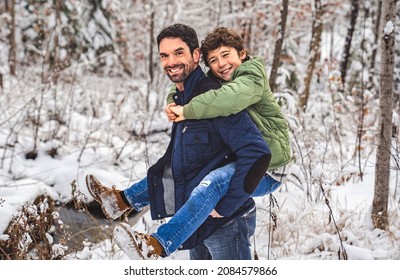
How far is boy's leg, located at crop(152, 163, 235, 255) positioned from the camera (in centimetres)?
222

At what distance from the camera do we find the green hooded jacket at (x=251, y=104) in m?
2.35

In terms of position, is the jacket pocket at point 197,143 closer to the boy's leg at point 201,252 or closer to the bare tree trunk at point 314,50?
the boy's leg at point 201,252

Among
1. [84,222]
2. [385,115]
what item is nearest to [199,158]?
[385,115]

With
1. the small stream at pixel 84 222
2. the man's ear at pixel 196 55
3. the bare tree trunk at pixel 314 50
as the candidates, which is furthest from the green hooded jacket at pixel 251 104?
the bare tree trunk at pixel 314 50

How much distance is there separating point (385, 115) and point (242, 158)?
6.98 ft

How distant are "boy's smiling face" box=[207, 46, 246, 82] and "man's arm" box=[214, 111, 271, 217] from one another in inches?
12.4

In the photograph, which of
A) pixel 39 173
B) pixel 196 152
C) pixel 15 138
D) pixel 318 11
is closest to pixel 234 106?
pixel 196 152

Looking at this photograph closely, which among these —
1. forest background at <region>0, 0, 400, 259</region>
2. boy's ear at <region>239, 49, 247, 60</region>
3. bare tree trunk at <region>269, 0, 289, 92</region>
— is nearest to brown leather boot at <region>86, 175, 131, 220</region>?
forest background at <region>0, 0, 400, 259</region>

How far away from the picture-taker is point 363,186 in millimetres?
5102

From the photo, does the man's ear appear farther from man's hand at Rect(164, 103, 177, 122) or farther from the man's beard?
man's hand at Rect(164, 103, 177, 122)

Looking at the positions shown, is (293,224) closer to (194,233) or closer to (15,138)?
(194,233)

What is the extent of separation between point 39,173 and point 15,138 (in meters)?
0.78

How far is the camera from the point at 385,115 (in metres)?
3.94

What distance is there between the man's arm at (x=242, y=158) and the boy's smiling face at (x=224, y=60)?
1.03 ft
